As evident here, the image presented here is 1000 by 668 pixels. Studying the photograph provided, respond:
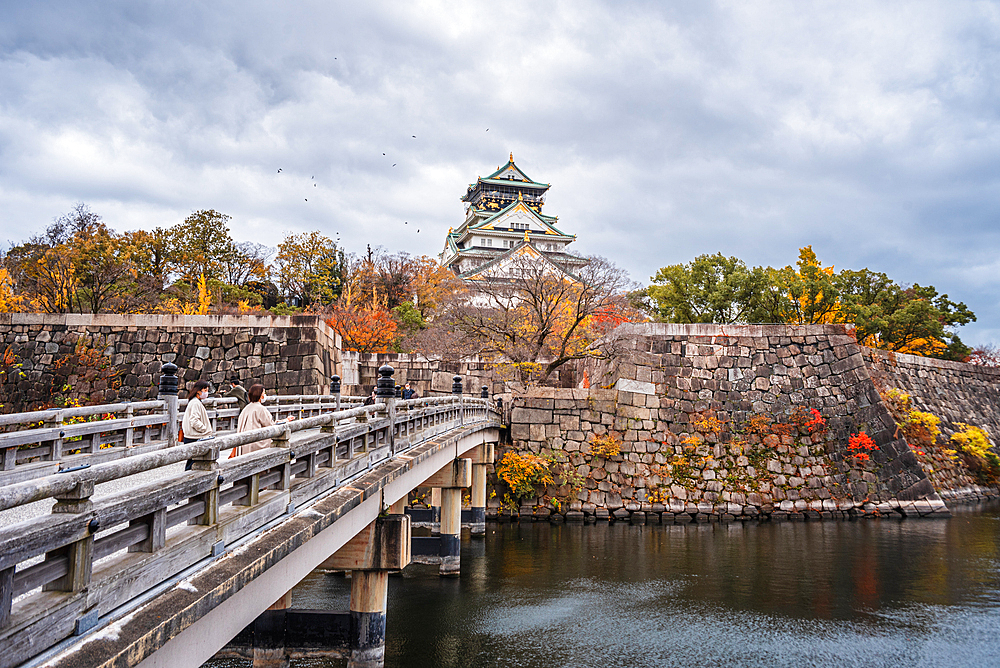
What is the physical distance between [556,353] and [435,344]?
5.71m

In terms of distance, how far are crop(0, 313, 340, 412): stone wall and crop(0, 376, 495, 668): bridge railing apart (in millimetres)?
14140

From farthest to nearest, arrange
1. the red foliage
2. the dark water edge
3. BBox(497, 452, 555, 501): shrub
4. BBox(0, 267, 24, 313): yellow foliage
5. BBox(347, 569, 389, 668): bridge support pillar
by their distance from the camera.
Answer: the red foliage, BBox(0, 267, 24, 313): yellow foliage, BBox(497, 452, 555, 501): shrub, the dark water edge, BBox(347, 569, 389, 668): bridge support pillar

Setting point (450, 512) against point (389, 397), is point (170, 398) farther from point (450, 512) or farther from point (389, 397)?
point (450, 512)

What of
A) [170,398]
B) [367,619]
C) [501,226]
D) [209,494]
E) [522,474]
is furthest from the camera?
[501,226]

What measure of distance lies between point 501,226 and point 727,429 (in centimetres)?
4146

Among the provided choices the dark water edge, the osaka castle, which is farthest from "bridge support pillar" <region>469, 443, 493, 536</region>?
the osaka castle

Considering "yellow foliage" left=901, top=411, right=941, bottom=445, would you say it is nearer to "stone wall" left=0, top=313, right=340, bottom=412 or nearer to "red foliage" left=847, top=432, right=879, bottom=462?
"red foliage" left=847, top=432, right=879, bottom=462

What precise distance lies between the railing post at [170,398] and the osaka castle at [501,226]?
42443 millimetres

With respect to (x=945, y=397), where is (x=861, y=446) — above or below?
below

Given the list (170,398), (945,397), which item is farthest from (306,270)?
(945,397)

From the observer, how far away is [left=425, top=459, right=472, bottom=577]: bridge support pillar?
50.1ft

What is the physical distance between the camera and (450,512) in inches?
615

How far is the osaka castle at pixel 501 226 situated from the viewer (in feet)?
196

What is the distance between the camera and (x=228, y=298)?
1283 inches
